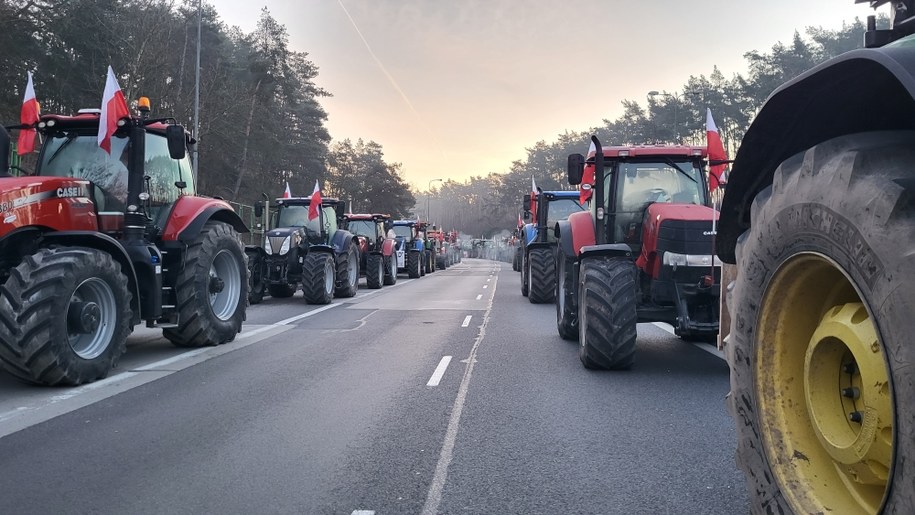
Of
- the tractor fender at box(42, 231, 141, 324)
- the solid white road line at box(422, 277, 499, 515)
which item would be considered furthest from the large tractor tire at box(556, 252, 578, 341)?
the tractor fender at box(42, 231, 141, 324)

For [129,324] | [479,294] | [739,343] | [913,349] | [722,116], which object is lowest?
[479,294]

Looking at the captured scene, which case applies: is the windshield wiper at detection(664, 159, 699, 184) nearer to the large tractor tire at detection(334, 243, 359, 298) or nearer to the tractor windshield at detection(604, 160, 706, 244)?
the tractor windshield at detection(604, 160, 706, 244)

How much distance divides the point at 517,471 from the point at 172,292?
580cm

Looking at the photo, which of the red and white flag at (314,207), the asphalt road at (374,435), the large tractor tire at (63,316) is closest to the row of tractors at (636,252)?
the asphalt road at (374,435)

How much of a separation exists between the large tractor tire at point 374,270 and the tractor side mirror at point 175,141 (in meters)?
13.8

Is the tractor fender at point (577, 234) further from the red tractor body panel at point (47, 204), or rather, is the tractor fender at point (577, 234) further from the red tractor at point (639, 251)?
the red tractor body panel at point (47, 204)

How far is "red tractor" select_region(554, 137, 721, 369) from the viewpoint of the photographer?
23.3ft

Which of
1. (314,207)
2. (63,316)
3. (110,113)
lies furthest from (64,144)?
(314,207)

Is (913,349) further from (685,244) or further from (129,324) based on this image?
(129,324)

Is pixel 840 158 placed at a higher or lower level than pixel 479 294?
higher

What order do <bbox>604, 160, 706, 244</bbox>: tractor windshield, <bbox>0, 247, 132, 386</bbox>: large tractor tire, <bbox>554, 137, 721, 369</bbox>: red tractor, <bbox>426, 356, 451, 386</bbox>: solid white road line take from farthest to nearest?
<bbox>604, 160, 706, 244</bbox>: tractor windshield < <bbox>554, 137, 721, 369</bbox>: red tractor < <bbox>426, 356, 451, 386</bbox>: solid white road line < <bbox>0, 247, 132, 386</bbox>: large tractor tire

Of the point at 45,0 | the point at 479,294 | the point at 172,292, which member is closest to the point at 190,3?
the point at 45,0

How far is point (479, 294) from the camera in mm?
20000

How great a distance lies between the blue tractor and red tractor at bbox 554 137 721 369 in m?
6.99
